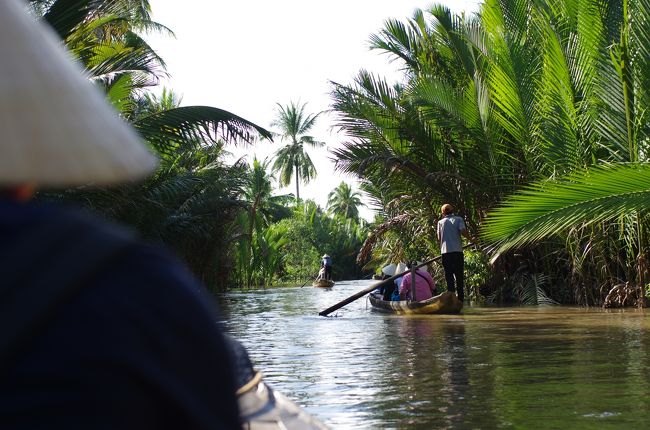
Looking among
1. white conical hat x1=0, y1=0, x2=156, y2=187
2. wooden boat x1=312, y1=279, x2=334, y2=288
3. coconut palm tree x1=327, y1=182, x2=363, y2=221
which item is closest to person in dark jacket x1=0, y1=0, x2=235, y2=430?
white conical hat x1=0, y1=0, x2=156, y2=187

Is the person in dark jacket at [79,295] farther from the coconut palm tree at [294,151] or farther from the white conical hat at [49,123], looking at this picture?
the coconut palm tree at [294,151]

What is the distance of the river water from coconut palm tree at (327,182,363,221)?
78.4 meters

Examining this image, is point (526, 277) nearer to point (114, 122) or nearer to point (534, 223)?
point (534, 223)

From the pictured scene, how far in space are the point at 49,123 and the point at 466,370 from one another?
7.09 meters

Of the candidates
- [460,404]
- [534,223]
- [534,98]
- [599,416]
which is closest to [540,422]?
[599,416]

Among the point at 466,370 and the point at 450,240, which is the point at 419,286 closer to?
the point at 450,240

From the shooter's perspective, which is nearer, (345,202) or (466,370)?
(466,370)

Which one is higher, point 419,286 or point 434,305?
point 419,286

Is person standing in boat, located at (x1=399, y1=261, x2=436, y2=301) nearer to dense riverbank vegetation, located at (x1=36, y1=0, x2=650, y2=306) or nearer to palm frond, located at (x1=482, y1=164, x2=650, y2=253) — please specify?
dense riverbank vegetation, located at (x1=36, y1=0, x2=650, y2=306)

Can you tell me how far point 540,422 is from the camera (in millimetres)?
5543

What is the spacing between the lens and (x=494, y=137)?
18156mm

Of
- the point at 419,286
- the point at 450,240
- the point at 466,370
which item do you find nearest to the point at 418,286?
the point at 419,286

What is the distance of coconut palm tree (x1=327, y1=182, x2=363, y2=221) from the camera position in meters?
92.4

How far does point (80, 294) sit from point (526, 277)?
18.2m
